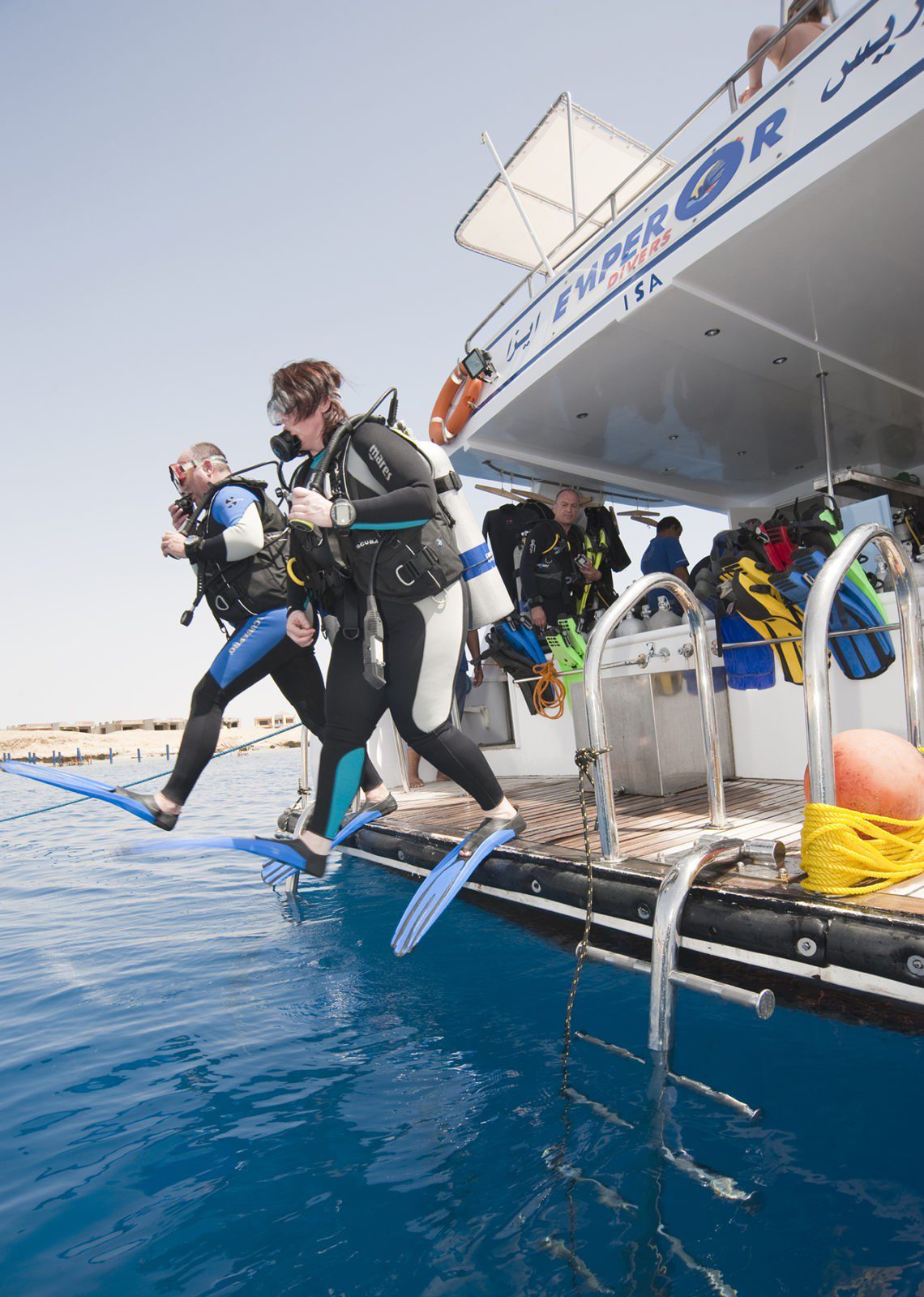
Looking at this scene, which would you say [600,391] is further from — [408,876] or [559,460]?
[408,876]

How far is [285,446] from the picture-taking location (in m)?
2.63

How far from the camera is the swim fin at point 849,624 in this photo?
347cm

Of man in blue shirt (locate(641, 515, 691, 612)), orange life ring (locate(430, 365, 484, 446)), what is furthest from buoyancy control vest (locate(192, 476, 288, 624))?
man in blue shirt (locate(641, 515, 691, 612))

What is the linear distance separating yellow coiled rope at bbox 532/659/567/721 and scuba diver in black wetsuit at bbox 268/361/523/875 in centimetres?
264

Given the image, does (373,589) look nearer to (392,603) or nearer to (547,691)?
(392,603)

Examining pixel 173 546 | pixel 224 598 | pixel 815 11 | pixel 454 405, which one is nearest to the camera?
pixel 173 546

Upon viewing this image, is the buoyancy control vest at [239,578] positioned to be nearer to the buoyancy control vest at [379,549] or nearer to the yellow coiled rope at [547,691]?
the buoyancy control vest at [379,549]

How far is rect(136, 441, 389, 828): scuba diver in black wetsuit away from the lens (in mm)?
3094

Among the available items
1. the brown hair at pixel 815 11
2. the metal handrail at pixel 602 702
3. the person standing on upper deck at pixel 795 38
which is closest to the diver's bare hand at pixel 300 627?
the metal handrail at pixel 602 702

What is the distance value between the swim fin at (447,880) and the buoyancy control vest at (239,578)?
1315 mm

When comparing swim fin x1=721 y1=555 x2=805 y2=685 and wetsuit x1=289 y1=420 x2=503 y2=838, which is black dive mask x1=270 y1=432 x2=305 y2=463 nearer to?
wetsuit x1=289 y1=420 x2=503 y2=838

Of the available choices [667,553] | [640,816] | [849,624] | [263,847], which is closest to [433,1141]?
[263,847]

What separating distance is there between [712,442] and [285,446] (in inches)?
180

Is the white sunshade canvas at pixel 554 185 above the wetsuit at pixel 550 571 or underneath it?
above
